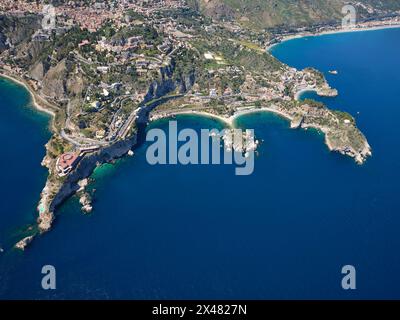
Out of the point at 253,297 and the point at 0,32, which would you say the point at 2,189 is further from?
the point at 0,32

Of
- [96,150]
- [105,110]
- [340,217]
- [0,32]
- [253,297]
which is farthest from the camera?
[0,32]

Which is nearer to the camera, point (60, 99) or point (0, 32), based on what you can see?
point (60, 99)

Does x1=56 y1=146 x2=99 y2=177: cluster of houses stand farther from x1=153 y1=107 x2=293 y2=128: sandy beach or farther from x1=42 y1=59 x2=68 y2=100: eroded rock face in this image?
x1=42 y1=59 x2=68 y2=100: eroded rock face

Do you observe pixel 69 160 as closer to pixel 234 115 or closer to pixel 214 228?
pixel 214 228

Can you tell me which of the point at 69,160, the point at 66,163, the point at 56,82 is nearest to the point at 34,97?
the point at 56,82

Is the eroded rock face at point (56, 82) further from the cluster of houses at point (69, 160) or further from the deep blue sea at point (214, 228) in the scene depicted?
the cluster of houses at point (69, 160)

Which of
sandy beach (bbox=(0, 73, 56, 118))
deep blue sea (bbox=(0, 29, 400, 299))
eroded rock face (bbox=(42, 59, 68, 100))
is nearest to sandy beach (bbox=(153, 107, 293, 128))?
deep blue sea (bbox=(0, 29, 400, 299))

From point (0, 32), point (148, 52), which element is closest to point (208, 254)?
point (148, 52)
